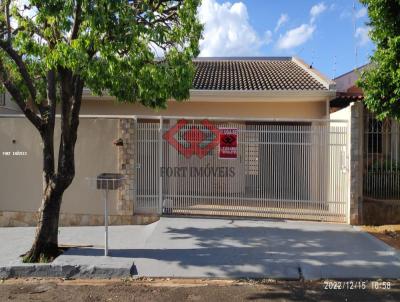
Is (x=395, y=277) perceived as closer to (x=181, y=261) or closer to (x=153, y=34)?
(x=181, y=261)

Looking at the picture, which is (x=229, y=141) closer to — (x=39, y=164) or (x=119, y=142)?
(x=119, y=142)

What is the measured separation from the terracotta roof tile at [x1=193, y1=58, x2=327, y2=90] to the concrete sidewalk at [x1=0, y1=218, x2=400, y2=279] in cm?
448

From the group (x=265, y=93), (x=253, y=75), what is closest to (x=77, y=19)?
(x=265, y=93)

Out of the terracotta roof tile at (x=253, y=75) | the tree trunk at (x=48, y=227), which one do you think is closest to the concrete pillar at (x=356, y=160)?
the terracotta roof tile at (x=253, y=75)

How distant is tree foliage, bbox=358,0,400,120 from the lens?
7514mm

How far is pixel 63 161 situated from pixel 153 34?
263 centimetres

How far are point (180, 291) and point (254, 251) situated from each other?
2.08 metres

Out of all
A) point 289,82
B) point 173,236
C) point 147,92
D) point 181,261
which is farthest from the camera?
point 289,82

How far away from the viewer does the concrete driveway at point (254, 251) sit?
22.4ft

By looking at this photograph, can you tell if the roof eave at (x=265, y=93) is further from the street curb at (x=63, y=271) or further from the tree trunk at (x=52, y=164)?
the street curb at (x=63, y=271)

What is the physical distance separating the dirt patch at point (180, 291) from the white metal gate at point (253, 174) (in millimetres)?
3784

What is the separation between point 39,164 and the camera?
10.4 metres

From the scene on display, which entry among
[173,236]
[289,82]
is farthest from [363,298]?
[289,82]

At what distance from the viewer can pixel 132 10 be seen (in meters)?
6.92
